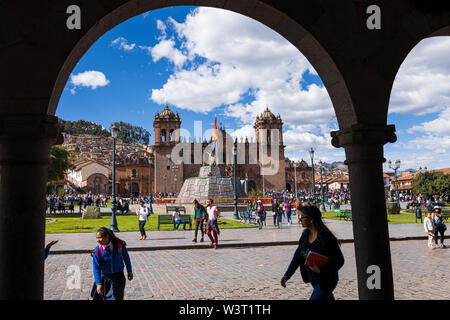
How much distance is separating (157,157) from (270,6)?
64081 millimetres

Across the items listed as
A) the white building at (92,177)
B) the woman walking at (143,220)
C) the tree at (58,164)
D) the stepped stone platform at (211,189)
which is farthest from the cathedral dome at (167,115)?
the woman walking at (143,220)

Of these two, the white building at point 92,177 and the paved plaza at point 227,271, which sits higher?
the white building at point 92,177

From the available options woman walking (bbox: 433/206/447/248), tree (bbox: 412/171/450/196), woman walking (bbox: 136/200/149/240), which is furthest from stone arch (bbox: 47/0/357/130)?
tree (bbox: 412/171/450/196)

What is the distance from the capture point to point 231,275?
5875 mm

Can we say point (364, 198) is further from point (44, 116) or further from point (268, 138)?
point (268, 138)

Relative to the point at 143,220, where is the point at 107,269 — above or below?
above

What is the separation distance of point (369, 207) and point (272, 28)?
2.12 meters

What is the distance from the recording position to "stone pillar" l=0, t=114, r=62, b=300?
266 centimetres

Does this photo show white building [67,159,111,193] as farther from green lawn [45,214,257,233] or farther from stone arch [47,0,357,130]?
stone arch [47,0,357,130]

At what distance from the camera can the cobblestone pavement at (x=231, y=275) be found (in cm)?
470

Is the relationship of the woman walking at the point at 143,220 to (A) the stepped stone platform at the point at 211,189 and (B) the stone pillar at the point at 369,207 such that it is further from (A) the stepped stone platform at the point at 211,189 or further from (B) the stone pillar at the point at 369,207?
(A) the stepped stone platform at the point at 211,189

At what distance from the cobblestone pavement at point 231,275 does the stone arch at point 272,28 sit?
2663 mm

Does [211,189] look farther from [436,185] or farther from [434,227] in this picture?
[436,185]

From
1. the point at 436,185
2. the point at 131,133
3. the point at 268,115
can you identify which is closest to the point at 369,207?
the point at 436,185
